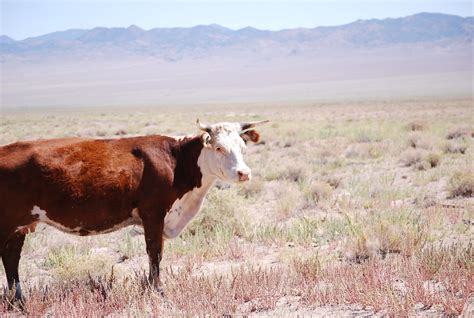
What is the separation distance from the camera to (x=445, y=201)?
9.36 m

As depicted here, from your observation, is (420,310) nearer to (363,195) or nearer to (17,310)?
(17,310)

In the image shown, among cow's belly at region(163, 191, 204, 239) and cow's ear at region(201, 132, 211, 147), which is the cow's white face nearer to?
cow's ear at region(201, 132, 211, 147)

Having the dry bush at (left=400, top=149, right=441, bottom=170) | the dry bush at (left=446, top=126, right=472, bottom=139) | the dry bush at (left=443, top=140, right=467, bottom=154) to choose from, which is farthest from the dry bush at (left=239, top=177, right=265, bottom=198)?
the dry bush at (left=446, top=126, right=472, bottom=139)

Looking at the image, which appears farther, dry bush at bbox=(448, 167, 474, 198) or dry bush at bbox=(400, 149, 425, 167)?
dry bush at bbox=(400, 149, 425, 167)

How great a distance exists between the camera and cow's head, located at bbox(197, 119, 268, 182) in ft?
16.3

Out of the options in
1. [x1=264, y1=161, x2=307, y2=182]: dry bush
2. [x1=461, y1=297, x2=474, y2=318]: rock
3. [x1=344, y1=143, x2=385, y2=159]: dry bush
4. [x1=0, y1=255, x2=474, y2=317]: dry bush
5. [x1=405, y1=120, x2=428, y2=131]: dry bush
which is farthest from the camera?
[x1=405, y1=120, x2=428, y2=131]: dry bush

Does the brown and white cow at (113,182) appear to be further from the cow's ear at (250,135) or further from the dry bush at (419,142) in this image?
the dry bush at (419,142)

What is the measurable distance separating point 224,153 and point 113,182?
120cm

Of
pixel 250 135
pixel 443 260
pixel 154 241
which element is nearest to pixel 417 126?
pixel 443 260

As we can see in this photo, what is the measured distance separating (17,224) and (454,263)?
4.56 metres

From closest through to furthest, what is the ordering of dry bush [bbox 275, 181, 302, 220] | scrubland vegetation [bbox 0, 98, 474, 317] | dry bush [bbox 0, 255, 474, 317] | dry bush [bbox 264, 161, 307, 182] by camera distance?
dry bush [bbox 0, 255, 474, 317] < scrubland vegetation [bbox 0, 98, 474, 317] < dry bush [bbox 275, 181, 302, 220] < dry bush [bbox 264, 161, 307, 182]

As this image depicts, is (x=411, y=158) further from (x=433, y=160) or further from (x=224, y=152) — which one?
(x=224, y=152)

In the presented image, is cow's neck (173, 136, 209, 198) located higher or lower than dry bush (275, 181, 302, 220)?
higher

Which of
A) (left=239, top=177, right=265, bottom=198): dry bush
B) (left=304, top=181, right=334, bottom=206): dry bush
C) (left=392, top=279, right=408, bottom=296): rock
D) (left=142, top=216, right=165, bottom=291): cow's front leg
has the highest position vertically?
(left=142, top=216, right=165, bottom=291): cow's front leg
